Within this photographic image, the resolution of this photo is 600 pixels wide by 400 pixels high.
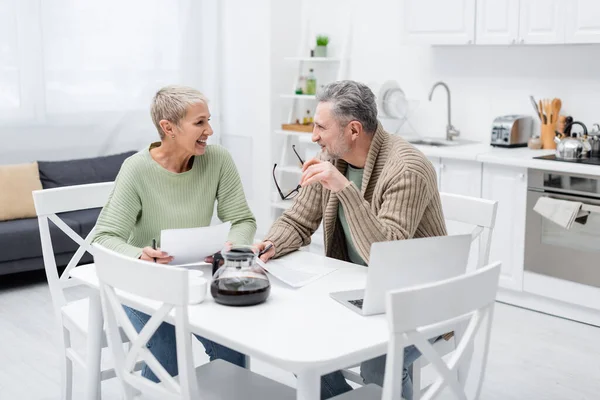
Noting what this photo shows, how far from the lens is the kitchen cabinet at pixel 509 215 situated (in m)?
4.26

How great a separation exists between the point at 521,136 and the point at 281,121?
6.28 ft

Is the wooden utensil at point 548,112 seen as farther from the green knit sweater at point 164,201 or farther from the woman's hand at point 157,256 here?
the woman's hand at point 157,256

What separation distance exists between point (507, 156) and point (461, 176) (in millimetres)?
325

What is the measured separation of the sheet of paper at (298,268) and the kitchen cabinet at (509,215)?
2030 millimetres

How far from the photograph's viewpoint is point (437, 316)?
5.48 feet

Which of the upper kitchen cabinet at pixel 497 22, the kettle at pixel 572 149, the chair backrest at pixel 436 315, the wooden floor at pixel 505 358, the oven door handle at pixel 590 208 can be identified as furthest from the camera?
the upper kitchen cabinet at pixel 497 22

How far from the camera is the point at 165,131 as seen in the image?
273 centimetres

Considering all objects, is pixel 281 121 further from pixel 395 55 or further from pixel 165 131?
pixel 165 131

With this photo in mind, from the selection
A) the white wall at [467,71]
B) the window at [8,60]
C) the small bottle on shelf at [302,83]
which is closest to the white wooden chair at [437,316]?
the white wall at [467,71]

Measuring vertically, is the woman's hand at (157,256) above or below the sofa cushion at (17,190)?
above

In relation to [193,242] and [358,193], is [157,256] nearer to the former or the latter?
[193,242]

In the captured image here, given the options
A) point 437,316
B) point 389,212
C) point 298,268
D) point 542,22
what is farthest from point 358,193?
point 542,22

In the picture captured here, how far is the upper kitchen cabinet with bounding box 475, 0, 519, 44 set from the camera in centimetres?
440

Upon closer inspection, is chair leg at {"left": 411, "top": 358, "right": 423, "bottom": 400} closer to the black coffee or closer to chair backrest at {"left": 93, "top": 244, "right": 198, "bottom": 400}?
the black coffee
